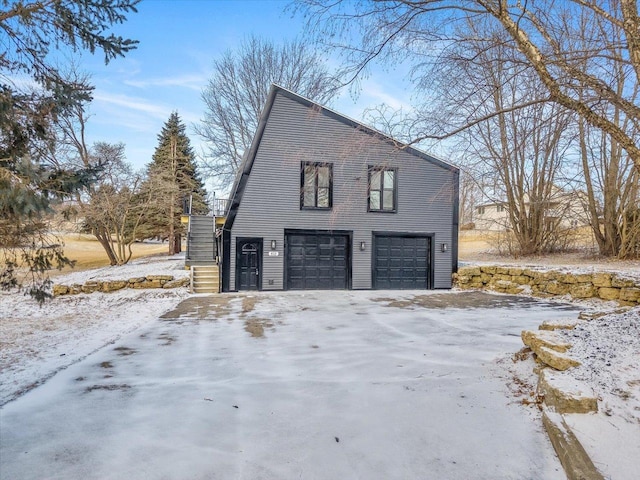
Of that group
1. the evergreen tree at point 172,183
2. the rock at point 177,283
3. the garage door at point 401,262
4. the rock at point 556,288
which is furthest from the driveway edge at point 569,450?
the evergreen tree at point 172,183

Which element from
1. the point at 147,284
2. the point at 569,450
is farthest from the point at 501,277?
the point at 147,284

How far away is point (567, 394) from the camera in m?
2.75

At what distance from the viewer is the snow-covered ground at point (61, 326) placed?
15.5ft

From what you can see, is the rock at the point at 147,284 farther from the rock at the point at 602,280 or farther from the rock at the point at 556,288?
the rock at the point at 602,280

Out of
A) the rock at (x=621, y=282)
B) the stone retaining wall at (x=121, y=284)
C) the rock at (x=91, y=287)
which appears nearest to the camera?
the rock at (x=621, y=282)

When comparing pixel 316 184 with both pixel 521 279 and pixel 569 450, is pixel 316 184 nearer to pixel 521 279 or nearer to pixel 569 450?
pixel 521 279

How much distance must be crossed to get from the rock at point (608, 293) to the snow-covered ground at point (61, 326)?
1056 centimetres

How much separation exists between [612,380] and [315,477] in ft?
8.03

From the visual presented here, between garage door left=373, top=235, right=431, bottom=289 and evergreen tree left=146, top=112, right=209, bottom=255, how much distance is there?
11.4 m

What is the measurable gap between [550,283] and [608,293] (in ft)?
5.08

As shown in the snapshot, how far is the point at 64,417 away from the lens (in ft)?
10.4

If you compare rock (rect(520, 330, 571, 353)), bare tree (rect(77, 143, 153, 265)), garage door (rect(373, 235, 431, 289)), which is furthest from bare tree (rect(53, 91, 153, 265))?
rock (rect(520, 330, 571, 353))

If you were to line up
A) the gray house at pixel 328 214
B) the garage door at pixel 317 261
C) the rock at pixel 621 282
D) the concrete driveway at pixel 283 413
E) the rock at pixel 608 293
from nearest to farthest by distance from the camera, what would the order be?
A: the concrete driveway at pixel 283 413, the rock at pixel 621 282, the rock at pixel 608 293, the gray house at pixel 328 214, the garage door at pixel 317 261

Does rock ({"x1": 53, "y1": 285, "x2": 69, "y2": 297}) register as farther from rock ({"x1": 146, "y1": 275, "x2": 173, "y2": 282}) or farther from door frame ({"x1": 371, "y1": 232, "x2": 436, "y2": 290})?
door frame ({"x1": 371, "y1": 232, "x2": 436, "y2": 290})
